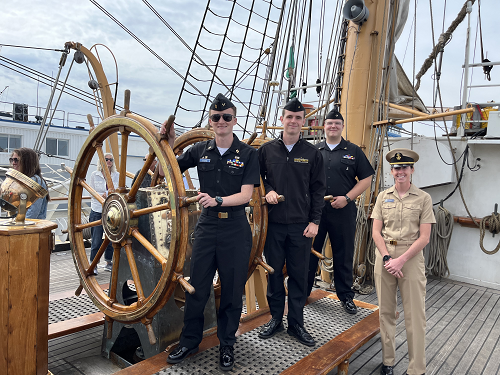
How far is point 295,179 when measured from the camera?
2.26 meters

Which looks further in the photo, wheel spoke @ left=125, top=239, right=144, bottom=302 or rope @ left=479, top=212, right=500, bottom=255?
rope @ left=479, top=212, right=500, bottom=255

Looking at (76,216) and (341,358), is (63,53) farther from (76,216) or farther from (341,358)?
(341,358)

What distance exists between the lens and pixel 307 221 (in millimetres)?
2264

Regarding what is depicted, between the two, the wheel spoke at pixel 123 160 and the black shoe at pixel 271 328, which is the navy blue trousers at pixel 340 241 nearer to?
the black shoe at pixel 271 328

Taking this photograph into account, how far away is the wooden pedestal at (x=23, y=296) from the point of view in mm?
1763

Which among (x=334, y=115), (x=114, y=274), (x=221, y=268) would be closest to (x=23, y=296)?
(x=114, y=274)

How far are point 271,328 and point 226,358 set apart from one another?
45 centimetres

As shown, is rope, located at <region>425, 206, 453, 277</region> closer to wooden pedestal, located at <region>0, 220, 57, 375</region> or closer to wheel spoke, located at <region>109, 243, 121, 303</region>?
wheel spoke, located at <region>109, 243, 121, 303</region>

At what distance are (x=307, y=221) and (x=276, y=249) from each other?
0.79 feet

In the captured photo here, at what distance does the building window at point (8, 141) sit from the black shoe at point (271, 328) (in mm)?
15493

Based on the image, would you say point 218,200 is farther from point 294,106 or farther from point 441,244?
point 441,244

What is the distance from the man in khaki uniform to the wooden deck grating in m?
0.40

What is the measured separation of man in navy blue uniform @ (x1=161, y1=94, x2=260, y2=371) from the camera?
1893 mm

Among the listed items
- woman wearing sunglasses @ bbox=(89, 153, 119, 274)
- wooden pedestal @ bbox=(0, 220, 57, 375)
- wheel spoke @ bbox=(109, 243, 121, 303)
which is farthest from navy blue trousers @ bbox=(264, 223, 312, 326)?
woman wearing sunglasses @ bbox=(89, 153, 119, 274)
